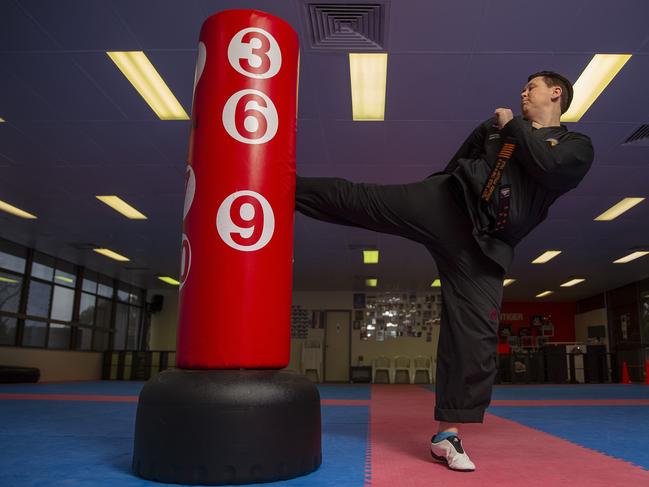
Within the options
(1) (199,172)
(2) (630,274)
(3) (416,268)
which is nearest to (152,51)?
(1) (199,172)

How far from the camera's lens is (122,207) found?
8492mm

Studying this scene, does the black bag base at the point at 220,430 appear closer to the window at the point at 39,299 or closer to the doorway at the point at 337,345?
the window at the point at 39,299

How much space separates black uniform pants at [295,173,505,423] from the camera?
6.23ft

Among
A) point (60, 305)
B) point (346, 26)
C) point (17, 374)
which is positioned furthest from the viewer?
point (60, 305)

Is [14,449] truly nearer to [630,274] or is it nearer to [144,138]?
[144,138]

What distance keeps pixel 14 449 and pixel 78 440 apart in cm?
28

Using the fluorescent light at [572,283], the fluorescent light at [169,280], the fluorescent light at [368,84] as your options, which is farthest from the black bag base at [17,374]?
the fluorescent light at [572,283]

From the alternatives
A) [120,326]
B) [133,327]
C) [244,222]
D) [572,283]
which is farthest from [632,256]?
[133,327]

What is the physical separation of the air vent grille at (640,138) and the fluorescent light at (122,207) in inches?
269

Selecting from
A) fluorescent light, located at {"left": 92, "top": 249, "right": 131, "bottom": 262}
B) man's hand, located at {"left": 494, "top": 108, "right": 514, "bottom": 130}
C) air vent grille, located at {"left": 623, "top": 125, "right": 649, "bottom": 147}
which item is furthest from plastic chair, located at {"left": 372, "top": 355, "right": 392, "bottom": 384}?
man's hand, located at {"left": 494, "top": 108, "right": 514, "bottom": 130}

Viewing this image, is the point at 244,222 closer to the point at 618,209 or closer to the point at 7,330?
the point at 618,209

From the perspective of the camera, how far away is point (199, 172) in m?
1.74

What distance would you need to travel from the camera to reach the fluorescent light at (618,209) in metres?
7.85

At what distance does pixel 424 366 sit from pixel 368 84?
12.4 m
